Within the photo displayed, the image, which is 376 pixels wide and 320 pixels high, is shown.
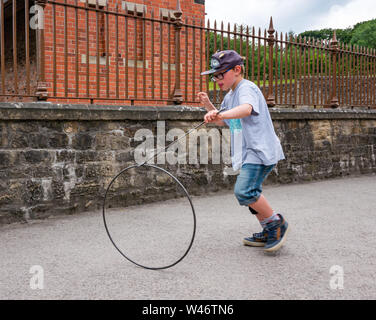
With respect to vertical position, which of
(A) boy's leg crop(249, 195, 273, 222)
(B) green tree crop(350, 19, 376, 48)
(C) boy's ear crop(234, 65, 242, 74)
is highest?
(B) green tree crop(350, 19, 376, 48)

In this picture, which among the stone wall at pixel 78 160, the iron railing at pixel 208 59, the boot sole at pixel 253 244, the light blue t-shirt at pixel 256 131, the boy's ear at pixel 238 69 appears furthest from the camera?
the iron railing at pixel 208 59

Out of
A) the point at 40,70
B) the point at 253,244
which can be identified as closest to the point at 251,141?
the point at 253,244

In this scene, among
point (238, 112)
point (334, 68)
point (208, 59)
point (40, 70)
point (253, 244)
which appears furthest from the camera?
point (334, 68)

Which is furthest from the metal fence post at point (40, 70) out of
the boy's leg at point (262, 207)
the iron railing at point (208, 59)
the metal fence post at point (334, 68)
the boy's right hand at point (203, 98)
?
the metal fence post at point (334, 68)

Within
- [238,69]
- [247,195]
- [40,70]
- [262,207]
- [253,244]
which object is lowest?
[253,244]

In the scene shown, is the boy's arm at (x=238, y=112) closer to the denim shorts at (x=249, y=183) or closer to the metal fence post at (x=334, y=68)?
the denim shorts at (x=249, y=183)

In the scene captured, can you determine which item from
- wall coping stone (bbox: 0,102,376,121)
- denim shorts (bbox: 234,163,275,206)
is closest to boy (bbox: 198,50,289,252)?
denim shorts (bbox: 234,163,275,206)

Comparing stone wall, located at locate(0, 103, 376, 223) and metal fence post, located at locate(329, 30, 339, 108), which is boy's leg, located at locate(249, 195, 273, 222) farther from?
metal fence post, located at locate(329, 30, 339, 108)

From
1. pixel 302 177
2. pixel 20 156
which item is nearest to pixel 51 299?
pixel 20 156

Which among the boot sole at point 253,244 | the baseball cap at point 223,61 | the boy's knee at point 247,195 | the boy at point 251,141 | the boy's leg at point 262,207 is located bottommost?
the boot sole at point 253,244

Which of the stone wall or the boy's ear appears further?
the stone wall

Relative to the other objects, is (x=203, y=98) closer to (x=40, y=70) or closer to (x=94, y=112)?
(x=94, y=112)

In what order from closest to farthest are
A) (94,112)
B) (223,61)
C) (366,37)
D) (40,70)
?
(223,61)
(40,70)
(94,112)
(366,37)

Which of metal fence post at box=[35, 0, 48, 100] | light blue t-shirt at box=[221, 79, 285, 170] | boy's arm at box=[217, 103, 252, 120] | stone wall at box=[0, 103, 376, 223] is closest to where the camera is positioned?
boy's arm at box=[217, 103, 252, 120]
